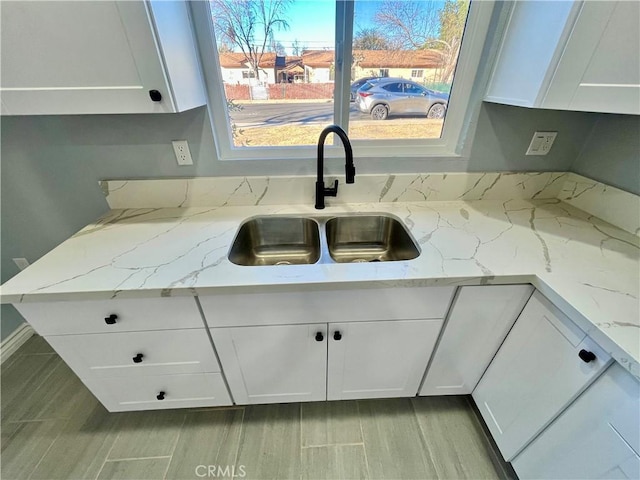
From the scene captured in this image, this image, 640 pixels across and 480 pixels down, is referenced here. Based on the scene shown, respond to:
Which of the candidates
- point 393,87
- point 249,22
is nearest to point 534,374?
point 393,87

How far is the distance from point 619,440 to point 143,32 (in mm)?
1666

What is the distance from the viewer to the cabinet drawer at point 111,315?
844 millimetres

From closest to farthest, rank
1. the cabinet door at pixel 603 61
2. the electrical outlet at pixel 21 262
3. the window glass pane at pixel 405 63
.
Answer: the cabinet door at pixel 603 61, the window glass pane at pixel 405 63, the electrical outlet at pixel 21 262

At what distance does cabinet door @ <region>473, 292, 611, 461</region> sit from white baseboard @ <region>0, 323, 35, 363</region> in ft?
8.57

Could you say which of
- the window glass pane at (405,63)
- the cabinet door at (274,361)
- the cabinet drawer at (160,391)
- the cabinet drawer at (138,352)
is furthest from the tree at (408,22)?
the cabinet drawer at (160,391)

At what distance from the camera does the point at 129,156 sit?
1195mm

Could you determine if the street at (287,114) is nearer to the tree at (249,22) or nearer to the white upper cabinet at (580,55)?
the tree at (249,22)

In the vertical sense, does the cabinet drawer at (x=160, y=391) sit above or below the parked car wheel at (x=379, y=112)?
below

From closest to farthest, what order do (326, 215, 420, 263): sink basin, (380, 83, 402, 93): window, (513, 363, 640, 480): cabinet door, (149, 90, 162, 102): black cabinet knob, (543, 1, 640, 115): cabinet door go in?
(513, 363, 640, 480): cabinet door → (543, 1, 640, 115): cabinet door → (149, 90, 162, 102): black cabinet knob → (380, 83, 402, 93): window → (326, 215, 420, 263): sink basin

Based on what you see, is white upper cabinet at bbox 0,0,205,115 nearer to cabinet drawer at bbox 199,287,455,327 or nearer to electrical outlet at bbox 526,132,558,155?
cabinet drawer at bbox 199,287,455,327

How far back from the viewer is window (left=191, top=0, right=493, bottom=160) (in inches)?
40.8

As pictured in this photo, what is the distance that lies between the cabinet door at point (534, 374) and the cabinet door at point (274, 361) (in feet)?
2.33

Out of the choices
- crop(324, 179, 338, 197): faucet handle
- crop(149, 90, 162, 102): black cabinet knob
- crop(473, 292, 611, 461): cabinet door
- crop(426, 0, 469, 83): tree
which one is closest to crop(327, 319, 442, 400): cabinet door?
crop(473, 292, 611, 461): cabinet door

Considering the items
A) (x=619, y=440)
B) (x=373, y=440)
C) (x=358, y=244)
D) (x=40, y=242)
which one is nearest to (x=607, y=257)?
(x=619, y=440)
